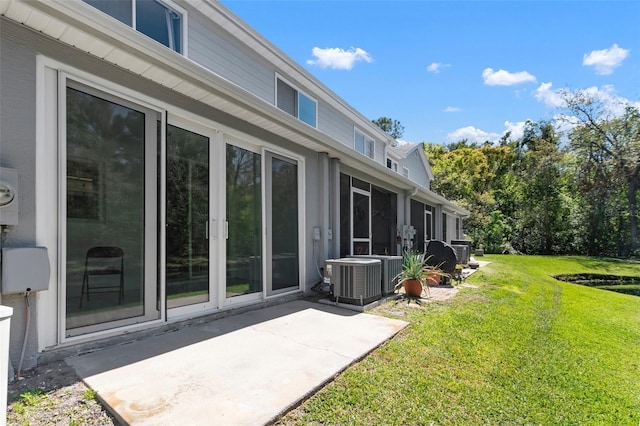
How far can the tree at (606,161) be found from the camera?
21.8m

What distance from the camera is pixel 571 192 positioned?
25234 millimetres

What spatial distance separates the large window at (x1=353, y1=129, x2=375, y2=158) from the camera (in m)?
12.7

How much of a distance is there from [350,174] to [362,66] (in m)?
7.07

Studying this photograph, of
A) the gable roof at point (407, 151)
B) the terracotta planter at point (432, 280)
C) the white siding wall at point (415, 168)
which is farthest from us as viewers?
the white siding wall at point (415, 168)

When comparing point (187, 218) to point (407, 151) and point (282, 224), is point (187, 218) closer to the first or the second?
point (282, 224)

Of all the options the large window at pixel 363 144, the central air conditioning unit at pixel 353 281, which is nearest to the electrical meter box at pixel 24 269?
the central air conditioning unit at pixel 353 281

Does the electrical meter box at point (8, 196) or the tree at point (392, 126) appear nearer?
the electrical meter box at point (8, 196)

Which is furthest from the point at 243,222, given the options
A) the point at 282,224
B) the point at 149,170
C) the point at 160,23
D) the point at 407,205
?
the point at 407,205

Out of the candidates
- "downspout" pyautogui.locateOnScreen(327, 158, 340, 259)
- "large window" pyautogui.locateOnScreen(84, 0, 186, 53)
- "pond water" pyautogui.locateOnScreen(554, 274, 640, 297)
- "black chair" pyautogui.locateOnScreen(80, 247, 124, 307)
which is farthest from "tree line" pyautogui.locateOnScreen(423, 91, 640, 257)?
"black chair" pyautogui.locateOnScreen(80, 247, 124, 307)

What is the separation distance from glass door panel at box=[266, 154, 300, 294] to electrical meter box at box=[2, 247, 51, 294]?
3097 millimetres

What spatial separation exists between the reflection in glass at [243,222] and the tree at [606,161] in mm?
26834

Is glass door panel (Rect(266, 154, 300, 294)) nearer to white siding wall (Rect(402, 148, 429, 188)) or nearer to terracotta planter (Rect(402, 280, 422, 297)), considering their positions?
terracotta planter (Rect(402, 280, 422, 297))

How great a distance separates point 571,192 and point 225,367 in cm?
3028

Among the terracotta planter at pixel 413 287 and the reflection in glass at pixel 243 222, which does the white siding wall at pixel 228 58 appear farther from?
the terracotta planter at pixel 413 287
